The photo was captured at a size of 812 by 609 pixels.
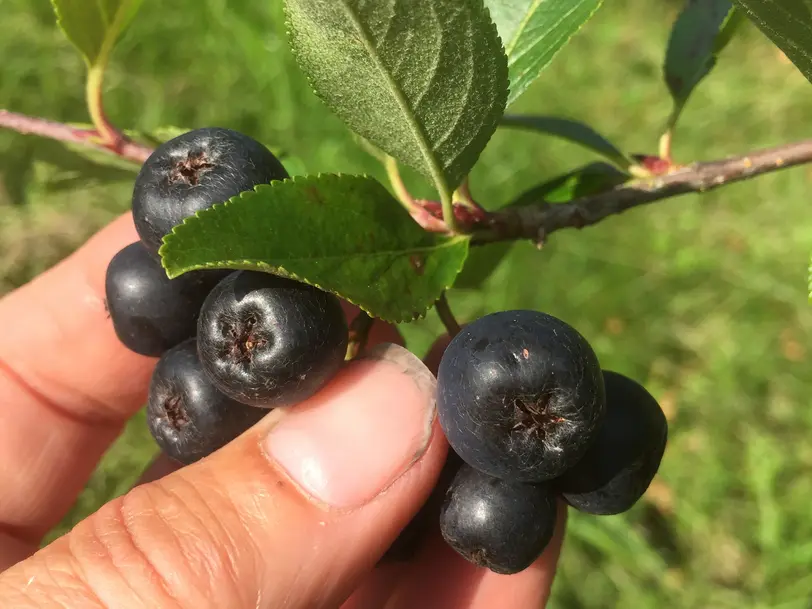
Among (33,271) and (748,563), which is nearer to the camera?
(748,563)

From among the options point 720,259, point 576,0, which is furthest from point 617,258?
point 576,0

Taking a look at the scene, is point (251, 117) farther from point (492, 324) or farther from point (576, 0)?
point (492, 324)

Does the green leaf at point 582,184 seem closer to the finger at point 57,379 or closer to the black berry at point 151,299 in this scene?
the black berry at point 151,299

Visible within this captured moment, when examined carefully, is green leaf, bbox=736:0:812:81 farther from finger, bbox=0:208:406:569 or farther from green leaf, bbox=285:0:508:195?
finger, bbox=0:208:406:569

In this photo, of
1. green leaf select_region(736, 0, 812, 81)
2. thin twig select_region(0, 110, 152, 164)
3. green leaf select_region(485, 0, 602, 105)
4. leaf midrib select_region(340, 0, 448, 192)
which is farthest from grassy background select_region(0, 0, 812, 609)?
green leaf select_region(736, 0, 812, 81)

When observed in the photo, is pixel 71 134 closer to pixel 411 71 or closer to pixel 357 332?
pixel 357 332

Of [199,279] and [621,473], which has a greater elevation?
[199,279]
